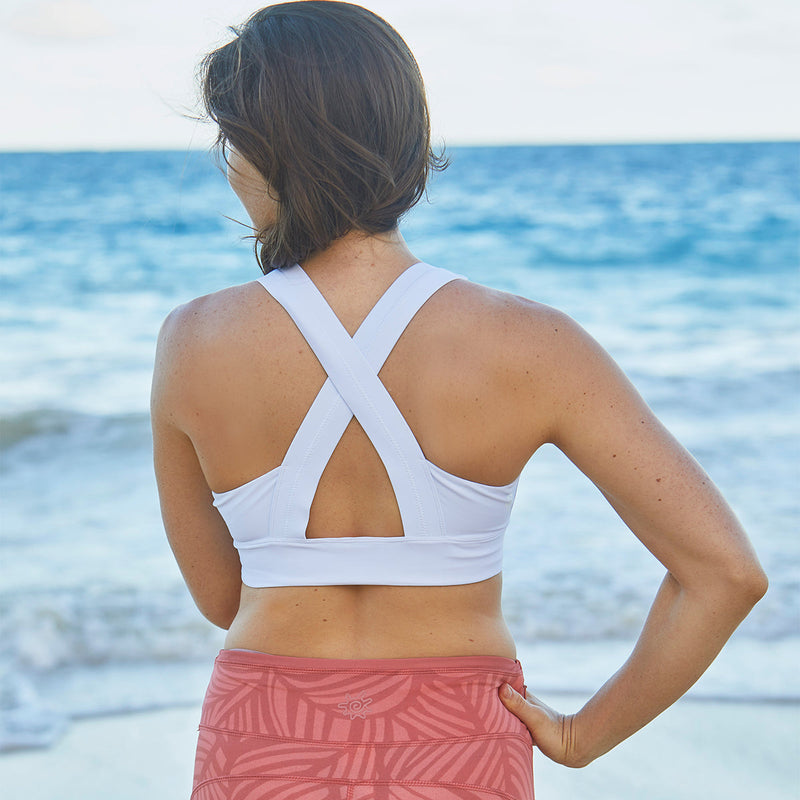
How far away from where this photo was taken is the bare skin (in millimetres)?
1047

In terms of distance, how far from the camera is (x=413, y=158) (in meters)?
1.13

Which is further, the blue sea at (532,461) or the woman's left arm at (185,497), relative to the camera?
the blue sea at (532,461)

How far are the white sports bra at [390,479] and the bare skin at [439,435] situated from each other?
0.01 meters

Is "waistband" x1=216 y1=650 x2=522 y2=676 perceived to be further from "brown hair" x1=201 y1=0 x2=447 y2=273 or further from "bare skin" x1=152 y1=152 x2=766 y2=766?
"brown hair" x1=201 y1=0 x2=447 y2=273

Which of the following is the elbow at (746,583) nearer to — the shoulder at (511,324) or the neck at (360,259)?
the shoulder at (511,324)

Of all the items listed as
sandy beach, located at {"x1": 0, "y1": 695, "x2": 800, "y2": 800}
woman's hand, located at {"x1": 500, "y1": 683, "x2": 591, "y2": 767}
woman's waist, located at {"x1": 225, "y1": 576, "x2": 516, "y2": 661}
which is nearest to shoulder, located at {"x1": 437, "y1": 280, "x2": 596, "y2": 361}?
woman's waist, located at {"x1": 225, "y1": 576, "x2": 516, "y2": 661}

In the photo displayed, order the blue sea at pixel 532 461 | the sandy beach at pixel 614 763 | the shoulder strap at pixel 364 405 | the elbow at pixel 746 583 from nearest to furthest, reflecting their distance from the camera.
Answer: the shoulder strap at pixel 364 405 < the elbow at pixel 746 583 < the sandy beach at pixel 614 763 < the blue sea at pixel 532 461

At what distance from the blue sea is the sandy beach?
5.2 inches

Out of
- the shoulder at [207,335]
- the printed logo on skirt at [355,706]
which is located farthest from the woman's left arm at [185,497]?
the printed logo on skirt at [355,706]

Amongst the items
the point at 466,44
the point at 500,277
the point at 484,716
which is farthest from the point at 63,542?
the point at 466,44

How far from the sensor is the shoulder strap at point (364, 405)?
3.38 ft

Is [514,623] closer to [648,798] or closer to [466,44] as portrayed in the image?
[648,798]

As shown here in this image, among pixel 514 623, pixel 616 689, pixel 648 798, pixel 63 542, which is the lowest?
pixel 63 542

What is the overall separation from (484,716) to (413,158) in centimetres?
63
